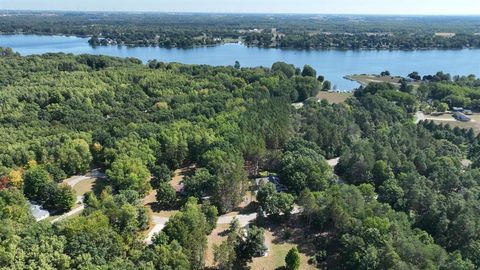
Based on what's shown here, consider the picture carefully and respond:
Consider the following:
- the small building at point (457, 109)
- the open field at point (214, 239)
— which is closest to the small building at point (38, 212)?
→ the open field at point (214, 239)

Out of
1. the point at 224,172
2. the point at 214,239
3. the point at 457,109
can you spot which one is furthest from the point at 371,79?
the point at 214,239

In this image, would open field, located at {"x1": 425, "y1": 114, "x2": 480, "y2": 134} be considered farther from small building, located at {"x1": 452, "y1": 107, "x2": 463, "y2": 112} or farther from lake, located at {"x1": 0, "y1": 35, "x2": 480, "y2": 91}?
lake, located at {"x1": 0, "y1": 35, "x2": 480, "y2": 91}

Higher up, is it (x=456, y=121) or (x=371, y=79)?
(x=371, y=79)

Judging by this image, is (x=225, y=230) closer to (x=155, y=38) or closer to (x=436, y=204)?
(x=436, y=204)

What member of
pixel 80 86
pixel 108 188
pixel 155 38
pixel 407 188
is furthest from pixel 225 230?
pixel 155 38

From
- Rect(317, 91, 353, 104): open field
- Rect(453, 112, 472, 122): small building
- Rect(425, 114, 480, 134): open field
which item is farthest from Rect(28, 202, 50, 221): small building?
Rect(453, 112, 472, 122): small building

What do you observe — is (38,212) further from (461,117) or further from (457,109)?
(457,109)

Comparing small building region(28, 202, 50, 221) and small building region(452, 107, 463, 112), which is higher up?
small building region(452, 107, 463, 112)
